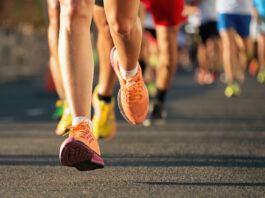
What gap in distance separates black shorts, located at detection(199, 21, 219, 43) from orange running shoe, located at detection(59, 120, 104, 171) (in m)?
10.6

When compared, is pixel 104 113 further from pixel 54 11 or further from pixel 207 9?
pixel 207 9

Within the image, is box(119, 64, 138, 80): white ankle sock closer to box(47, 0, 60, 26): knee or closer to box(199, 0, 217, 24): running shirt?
box(47, 0, 60, 26): knee

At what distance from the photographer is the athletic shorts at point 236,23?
8.00 m

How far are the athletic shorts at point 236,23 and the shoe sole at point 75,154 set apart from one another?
18.7ft

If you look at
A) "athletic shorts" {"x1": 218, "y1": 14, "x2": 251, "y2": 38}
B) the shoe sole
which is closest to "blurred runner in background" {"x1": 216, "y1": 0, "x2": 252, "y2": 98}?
"athletic shorts" {"x1": 218, "y1": 14, "x2": 251, "y2": 38}

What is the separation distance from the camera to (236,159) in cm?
343

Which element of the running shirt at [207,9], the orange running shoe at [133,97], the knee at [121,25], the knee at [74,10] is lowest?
the running shirt at [207,9]

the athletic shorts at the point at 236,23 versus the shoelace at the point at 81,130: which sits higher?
the shoelace at the point at 81,130

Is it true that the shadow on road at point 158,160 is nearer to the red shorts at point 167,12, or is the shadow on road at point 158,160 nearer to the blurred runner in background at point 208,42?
the red shorts at point 167,12

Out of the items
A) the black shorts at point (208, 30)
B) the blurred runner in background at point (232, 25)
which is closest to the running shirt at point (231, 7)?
the blurred runner in background at point (232, 25)

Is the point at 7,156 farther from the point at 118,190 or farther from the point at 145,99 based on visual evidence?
the point at 118,190

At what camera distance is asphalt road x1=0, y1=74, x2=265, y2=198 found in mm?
2607

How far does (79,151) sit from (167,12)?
9.25 feet

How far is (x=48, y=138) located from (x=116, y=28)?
1719 mm
